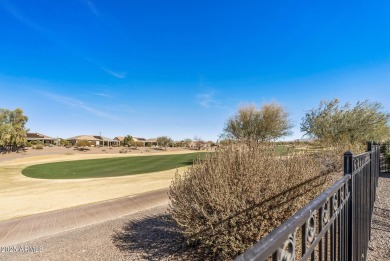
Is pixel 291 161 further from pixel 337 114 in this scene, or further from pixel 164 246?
pixel 337 114

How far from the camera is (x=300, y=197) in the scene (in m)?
4.66

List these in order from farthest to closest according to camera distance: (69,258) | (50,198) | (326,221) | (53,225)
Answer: (50,198), (53,225), (69,258), (326,221)

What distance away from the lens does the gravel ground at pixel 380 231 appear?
4.29m

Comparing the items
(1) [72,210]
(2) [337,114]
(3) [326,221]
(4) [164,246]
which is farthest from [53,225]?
(2) [337,114]

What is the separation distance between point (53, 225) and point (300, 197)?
7.34m

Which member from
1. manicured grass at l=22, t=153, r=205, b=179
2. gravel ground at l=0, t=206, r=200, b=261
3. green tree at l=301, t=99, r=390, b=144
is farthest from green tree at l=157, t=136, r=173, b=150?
gravel ground at l=0, t=206, r=200, b=261

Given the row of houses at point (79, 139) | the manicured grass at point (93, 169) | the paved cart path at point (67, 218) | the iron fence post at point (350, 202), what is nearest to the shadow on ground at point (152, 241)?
the paved cart path at point (67, 218)

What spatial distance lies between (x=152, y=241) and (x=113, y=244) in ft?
2.93

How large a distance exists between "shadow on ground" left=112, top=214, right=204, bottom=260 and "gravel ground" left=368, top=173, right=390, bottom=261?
325 centimetres

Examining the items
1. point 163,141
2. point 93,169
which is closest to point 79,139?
point 163,141

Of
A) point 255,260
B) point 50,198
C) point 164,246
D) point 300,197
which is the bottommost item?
point 50,198

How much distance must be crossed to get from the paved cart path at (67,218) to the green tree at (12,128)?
60.5 m

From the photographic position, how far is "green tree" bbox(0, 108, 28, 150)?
55.8m

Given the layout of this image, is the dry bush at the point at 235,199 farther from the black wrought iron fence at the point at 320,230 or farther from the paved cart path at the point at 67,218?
the paved cart path at the point at 67,218
